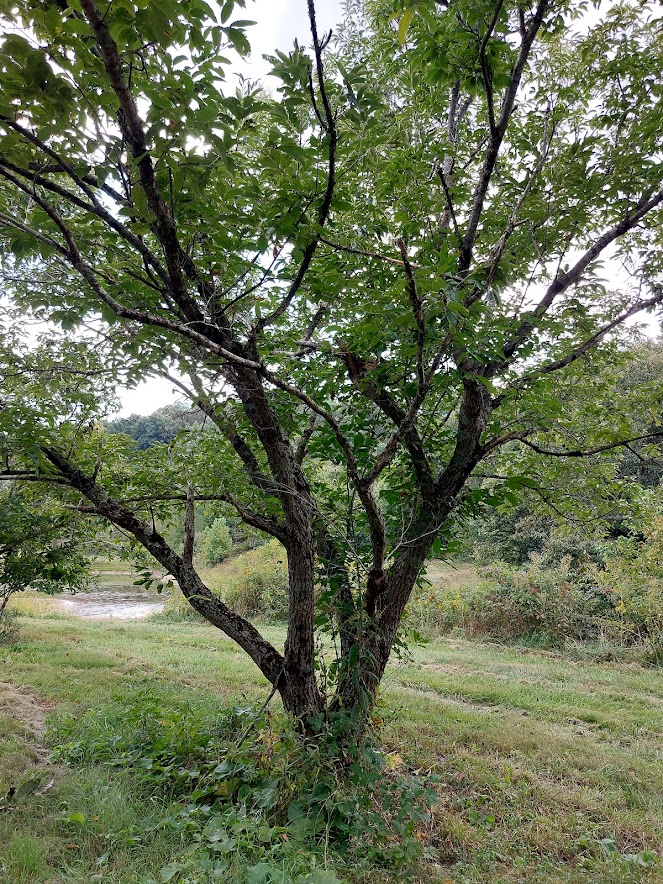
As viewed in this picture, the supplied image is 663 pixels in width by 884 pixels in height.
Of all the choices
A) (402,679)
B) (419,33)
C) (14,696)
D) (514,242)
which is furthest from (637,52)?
(14,696)

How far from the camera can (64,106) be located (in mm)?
1385

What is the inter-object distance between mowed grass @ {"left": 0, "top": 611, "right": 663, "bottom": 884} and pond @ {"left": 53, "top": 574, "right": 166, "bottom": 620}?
4.78 metres

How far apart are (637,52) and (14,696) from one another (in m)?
7.11

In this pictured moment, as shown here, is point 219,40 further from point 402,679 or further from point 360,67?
point 402,679

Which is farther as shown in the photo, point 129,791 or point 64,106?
point 129,791

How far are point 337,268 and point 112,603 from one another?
47.7 ft

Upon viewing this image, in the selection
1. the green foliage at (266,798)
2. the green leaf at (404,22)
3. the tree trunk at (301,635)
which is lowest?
the green foliage at (266,798)

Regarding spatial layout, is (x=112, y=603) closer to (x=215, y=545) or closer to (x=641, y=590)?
(x=215, y=545)

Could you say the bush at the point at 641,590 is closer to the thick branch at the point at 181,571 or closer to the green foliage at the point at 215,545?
the thick branch at the point at 181,571

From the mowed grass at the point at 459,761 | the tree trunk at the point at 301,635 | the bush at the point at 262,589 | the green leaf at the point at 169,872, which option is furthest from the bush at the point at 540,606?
the green leaf at the point at 169,872

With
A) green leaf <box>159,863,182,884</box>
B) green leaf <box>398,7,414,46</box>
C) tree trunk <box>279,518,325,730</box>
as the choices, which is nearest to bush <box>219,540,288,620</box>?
tree trunk <box>279,518,325,730</box>

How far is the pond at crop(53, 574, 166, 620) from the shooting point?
1263 cm

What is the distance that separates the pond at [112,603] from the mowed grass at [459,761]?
4776 mm

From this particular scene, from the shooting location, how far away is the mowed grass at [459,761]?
8.31 ft
